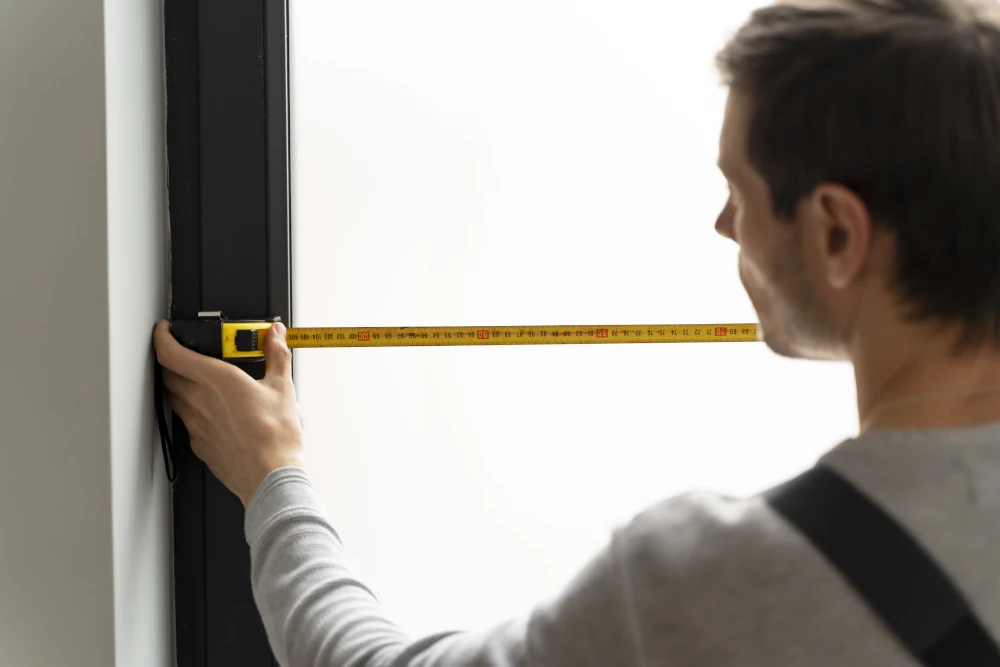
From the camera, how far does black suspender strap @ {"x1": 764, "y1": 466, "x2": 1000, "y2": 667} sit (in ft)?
1.83

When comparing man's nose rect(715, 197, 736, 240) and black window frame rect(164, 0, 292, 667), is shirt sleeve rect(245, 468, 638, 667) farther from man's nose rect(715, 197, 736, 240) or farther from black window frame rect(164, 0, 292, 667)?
man's nose rect(715, 197, 736, 240)

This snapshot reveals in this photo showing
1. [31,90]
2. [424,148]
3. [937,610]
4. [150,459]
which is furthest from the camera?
[424,148]

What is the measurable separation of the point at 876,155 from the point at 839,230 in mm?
60

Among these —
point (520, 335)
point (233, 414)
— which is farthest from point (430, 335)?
point (233, 414)

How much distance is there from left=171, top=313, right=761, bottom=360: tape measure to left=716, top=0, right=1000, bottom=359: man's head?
1.25ft

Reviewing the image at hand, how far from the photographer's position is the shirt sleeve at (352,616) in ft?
2.01

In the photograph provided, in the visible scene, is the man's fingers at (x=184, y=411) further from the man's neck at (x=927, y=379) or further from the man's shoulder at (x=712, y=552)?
the man's neck at (x=927, y=379)

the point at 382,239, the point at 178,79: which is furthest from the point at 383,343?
the point at 178,79

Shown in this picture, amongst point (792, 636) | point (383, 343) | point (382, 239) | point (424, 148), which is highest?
point (424, 148)

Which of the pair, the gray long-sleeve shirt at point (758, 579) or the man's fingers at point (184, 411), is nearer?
the gray long-sleeve shirt at point (758, 579)

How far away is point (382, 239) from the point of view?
40.9 inches

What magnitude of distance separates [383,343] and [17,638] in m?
0.47

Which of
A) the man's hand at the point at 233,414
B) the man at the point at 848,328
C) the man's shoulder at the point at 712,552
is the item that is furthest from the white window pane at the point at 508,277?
the man's shoulder at the point at 712,552

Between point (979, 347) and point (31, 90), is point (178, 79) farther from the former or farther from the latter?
point (979, 347)
